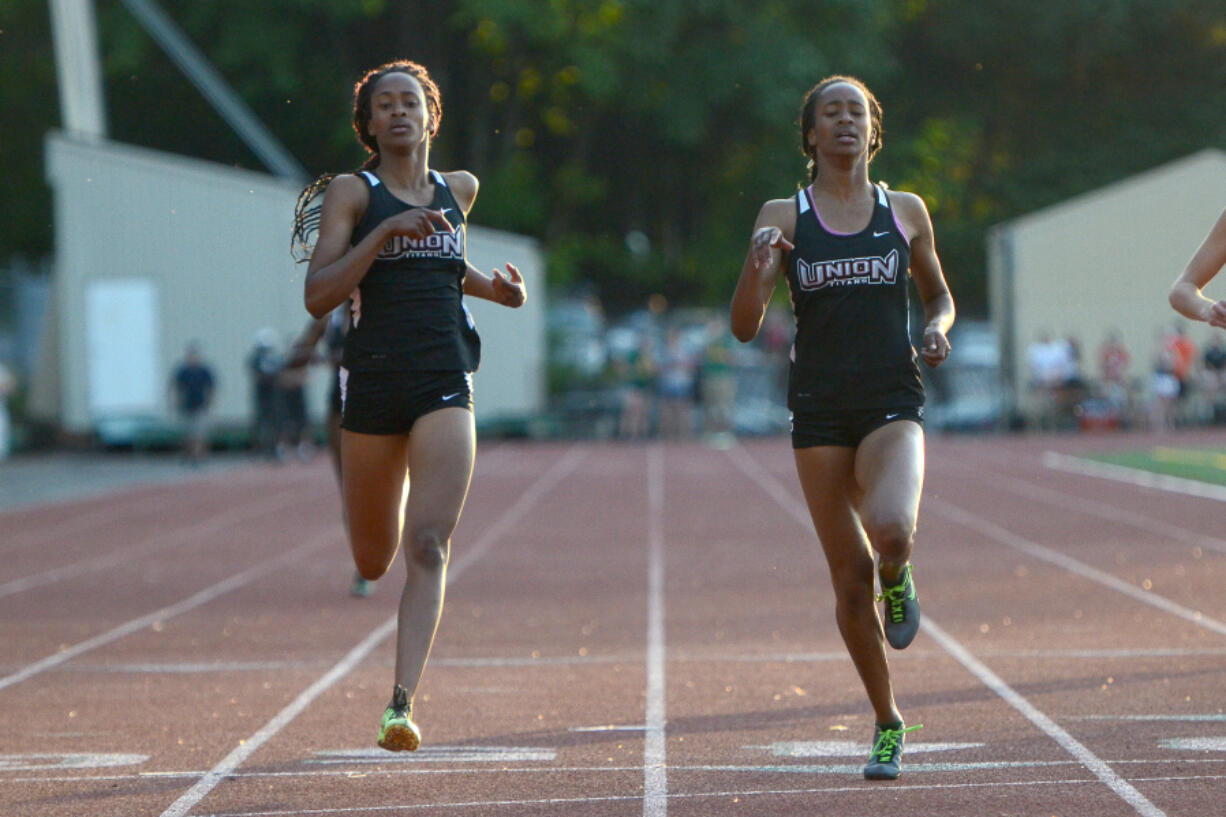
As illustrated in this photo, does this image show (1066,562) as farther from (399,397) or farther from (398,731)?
(398,731)

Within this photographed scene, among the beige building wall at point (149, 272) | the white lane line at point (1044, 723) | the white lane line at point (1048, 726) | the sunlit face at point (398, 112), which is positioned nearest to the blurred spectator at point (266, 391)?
the beige building wall at point (149, 272)

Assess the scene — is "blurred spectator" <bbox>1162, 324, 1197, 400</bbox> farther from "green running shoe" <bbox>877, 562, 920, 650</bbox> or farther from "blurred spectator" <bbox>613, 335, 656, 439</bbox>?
"green running shoe" <bbox>877, 562, 920, 650</bbox>

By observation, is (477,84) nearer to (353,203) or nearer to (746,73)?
(746,73)

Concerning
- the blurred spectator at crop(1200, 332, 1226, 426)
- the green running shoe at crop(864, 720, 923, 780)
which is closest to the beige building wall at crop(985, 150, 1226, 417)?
the blurred spectator at crop(1200, 332, 1226, 426)

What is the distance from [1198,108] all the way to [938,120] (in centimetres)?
689

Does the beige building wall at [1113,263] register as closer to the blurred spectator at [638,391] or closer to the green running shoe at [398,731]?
the blurred spectator at [638,391]

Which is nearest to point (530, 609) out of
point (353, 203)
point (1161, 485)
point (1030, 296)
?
point (353, 203)

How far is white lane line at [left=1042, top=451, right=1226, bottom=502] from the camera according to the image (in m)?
18.2

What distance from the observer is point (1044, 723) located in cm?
645

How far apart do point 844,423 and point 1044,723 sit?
163 cm

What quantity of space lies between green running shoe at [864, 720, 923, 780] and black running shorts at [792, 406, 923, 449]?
0.86 m

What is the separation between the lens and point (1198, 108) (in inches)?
1779

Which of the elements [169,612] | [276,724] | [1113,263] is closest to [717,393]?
[1113,263]

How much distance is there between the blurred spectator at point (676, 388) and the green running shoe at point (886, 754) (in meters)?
25.3
